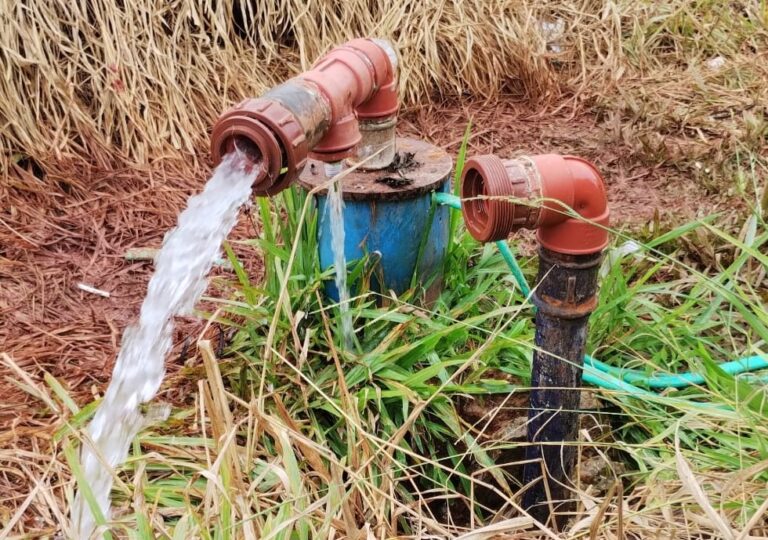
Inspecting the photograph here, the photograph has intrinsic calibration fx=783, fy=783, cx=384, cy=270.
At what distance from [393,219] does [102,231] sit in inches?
42.6

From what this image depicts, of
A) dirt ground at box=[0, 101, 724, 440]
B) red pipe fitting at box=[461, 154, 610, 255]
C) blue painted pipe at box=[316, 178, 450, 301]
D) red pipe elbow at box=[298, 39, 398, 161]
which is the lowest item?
dirt ground at box=[0, 101, 724, 440]

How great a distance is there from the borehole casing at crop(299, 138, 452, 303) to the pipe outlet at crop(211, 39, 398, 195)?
0.85 feet

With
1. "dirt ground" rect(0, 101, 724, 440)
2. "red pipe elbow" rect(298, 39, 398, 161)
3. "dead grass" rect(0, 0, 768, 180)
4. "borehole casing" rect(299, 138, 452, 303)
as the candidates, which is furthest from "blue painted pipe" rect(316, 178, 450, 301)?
"dead grass" rect(0, 0, 768, 180)

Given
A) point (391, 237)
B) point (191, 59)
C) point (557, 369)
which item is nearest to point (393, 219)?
point (391, 237)

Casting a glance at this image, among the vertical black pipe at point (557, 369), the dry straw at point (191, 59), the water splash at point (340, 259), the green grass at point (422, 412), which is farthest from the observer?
the dry straw at point (191, 59)

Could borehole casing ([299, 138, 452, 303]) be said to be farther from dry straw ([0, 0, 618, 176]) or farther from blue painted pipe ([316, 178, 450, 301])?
dry straw ([0, 0, 618, 176])

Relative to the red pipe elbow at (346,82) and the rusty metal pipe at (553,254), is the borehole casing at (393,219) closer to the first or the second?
the red pipe elbow at (346,82)

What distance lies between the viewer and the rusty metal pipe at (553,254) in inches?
52.4

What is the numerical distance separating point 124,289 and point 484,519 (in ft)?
3.92

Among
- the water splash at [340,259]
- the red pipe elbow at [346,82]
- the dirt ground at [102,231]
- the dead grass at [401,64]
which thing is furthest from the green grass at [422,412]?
the dead grass at [401,64]

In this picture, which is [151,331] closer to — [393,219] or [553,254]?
[393,219]

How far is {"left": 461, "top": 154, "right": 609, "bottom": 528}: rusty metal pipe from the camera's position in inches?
52.4

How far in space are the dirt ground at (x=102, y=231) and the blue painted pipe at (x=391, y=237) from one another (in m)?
0.40

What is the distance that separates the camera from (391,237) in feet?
6.16
